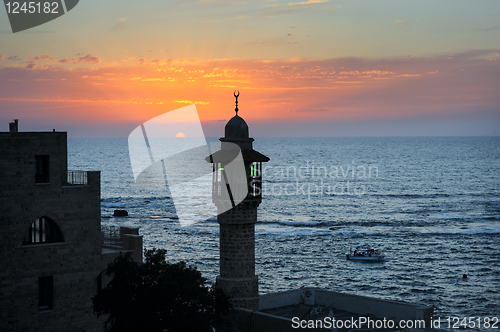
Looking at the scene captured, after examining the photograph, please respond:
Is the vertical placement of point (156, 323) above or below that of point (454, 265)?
above

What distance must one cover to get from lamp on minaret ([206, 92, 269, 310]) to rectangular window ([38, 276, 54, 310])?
9.30 m

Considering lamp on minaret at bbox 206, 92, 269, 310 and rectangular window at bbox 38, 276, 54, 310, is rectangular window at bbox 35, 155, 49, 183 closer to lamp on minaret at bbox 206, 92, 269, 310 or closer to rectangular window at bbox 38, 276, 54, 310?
rectangular window at bbox 38, 276, 54, 310

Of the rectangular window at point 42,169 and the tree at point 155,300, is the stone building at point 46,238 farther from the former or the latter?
the tree at point 155,300

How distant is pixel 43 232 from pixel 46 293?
330 centimetres

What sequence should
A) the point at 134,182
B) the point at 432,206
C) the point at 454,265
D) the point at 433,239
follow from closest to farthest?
the point at 454,265 → the point at 433,239 → the point at 432,206 → the point at 134,182

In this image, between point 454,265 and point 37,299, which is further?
point 454,265

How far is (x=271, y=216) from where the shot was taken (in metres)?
124

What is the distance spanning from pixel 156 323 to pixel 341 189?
494ft

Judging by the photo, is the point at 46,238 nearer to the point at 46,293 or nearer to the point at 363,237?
the point at 46,293

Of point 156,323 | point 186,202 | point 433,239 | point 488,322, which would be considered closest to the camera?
point 156,323

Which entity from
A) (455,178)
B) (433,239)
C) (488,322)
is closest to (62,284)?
(488,322)

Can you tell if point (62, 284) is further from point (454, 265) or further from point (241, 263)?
point (454, 265)

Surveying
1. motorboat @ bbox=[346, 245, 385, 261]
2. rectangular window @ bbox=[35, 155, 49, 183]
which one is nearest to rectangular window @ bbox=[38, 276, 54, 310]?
rectangular window @ bbox=[35, 155, 49, 183]

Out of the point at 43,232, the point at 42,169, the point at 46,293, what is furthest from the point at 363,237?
the point at 42,169
